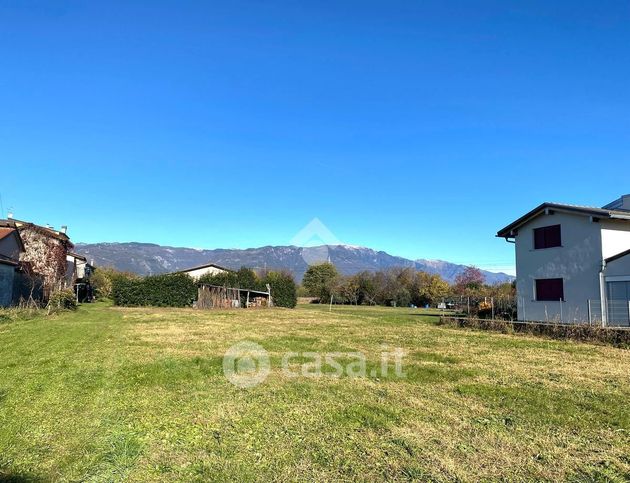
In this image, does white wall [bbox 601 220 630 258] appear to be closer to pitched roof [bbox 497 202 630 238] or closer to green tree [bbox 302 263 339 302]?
pitched roof [bbox 497 202 630 238]

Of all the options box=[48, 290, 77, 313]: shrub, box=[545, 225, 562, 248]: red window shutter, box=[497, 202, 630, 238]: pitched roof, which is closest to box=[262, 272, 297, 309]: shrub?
box=[48, 290, 77, 313]: shrub

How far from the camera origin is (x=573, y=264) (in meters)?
19.5

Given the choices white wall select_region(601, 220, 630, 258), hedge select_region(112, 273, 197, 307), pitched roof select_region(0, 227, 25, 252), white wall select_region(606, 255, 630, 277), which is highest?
pitched roof select_region(0, 227, 25, 252)

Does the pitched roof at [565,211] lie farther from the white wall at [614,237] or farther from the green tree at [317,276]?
the green tree at [317,276]

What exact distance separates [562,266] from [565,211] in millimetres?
2518

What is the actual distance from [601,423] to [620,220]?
689 inches

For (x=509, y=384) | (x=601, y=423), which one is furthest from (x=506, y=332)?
(x=601, y=423)

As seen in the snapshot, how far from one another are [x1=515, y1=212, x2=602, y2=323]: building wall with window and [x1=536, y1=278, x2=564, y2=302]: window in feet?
0.16

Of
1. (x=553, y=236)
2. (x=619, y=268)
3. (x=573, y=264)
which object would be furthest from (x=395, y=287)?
(x=619, y=268)

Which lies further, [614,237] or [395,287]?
[395,287]

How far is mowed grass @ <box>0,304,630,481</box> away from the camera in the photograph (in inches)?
141

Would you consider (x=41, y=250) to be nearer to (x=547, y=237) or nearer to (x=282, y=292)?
(x=282, y=292)

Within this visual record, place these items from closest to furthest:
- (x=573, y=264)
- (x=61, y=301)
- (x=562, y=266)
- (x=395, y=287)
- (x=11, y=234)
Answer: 1. (x=573, y=264)
2. (x=562, y=266)
3. (x=61, y=301)
4. (x=11, y=234)
5. (x=395, y=287)

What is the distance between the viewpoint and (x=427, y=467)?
3.62 m
